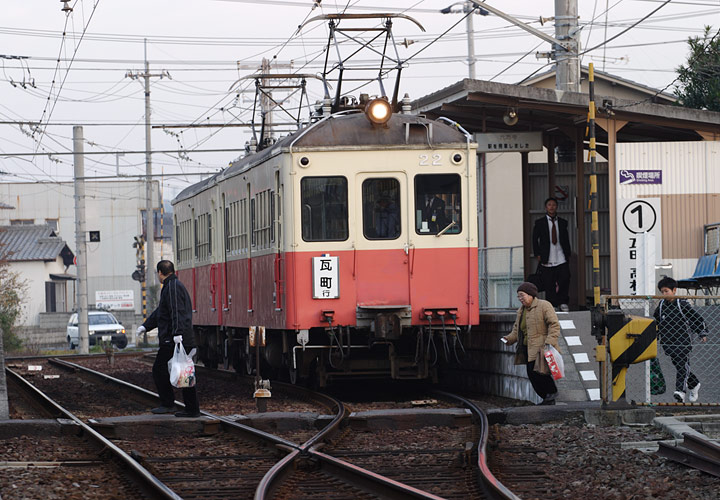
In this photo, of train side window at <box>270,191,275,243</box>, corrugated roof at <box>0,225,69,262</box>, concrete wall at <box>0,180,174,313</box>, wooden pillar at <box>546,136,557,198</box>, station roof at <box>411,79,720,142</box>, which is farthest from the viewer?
concrete wall at <box>0,180,174,313</box>

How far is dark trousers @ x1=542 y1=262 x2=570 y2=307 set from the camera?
15.6 metres

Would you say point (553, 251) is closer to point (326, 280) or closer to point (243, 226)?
point (326, 280)

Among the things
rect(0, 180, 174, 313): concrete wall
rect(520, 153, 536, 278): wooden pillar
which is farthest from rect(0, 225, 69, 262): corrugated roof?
rect(520, 153, 536, 278): wooden pillar

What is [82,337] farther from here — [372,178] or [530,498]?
[530,498]

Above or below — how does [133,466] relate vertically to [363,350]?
below

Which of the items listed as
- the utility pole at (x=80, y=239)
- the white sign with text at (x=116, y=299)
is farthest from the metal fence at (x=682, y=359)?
the white sign with text at (x=116, y=299)

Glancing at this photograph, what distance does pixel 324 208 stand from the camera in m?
13.7

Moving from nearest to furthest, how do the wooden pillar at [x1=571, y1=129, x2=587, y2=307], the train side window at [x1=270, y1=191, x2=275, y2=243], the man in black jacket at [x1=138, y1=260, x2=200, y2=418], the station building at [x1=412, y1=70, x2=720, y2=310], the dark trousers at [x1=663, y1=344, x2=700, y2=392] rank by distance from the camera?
the man in black jacket at [x1=138, y1=260, x2=200, y2=418] < the dark trousers at [x1=663, y1=344, x2=700, y2=392] < the train side window at [x1=270, y1=191, x2=275, y2=243] < the station building at [x1=412, y1=70, x2=720, y2=310] < the wooden pillar at [x1=571, y1=129, x2=587, y2=307]

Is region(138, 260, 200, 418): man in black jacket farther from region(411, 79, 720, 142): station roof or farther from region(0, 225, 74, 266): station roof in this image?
region(0, 225, 74, 266): station roof

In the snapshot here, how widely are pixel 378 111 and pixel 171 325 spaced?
12.6 ft

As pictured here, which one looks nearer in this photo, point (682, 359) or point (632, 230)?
point (682, 359)

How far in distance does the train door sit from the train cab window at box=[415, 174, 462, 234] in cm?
16

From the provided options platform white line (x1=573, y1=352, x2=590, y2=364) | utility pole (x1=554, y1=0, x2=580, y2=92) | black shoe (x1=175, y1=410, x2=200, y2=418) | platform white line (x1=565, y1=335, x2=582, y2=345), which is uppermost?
utility pole (x1=554, y1=0, x2=580, y2=92)

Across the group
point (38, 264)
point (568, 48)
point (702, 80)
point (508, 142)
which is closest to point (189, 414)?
point (508, 142)
